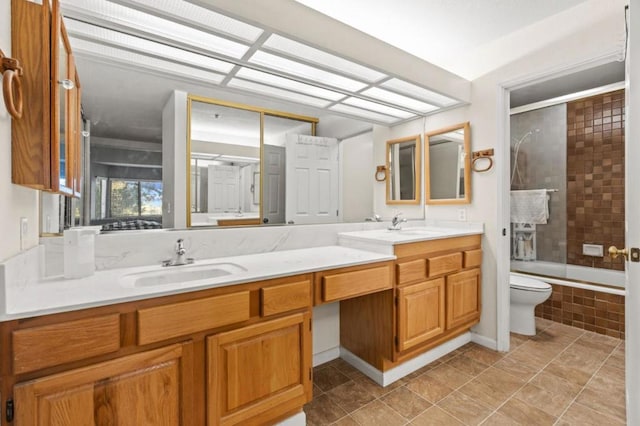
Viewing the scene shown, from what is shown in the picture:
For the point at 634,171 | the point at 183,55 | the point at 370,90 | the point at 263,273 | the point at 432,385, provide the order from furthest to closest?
1. the point at 370,90
2. the point at 432,385
3. the point at 183,55
4. the point at 263,273
5. the point at 634,171

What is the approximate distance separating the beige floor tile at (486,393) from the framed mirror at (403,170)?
150 cm

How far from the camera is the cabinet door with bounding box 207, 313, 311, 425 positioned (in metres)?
1.20

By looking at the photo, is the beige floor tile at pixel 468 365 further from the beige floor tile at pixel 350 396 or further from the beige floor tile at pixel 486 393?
the beige floor tile at pixel 350 396

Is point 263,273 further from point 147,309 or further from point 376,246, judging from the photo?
point 376,246

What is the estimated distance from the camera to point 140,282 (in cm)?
138

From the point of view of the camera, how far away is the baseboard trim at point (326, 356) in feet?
7.14

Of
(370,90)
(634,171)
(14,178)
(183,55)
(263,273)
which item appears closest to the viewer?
(14,178)

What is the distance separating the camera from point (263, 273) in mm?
1340

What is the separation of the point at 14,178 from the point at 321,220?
Result: 1585mm

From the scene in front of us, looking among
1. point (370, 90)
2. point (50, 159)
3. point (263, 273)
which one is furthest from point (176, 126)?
point (370, 90)

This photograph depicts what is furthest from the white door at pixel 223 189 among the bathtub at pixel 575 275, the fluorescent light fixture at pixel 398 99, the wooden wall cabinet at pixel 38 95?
the bathtub at pixel 575 275

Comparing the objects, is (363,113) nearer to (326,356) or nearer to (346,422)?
(326,356)

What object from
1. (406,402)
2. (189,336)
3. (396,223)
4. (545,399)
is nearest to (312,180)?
(396,223)

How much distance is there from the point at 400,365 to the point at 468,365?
0.56 meters
